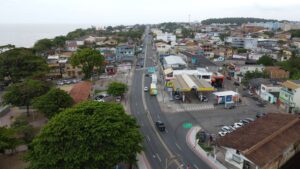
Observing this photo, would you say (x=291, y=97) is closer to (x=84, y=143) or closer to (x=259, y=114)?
(x=259, y=114)

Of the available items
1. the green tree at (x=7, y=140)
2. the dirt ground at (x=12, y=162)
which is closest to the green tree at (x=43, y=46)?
the dirt ground at (x=12, y=162)

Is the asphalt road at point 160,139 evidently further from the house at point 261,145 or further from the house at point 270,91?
the house at point 270,91

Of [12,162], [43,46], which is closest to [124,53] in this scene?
[43,46]

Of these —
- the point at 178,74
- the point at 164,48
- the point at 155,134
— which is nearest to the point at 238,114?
the point at 155,134

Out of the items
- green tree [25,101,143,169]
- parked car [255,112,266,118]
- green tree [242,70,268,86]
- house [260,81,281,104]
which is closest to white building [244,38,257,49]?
green tree [242,70,268,86]

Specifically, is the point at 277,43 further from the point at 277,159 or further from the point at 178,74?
the point at 277,159

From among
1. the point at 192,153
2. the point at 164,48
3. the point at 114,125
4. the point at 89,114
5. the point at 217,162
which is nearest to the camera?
the point at 114,125
